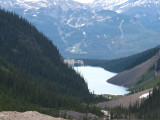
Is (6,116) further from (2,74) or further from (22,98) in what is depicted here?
(2,74)

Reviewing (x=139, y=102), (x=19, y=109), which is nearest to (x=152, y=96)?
(x=139, y=102)

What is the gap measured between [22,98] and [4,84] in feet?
58.3

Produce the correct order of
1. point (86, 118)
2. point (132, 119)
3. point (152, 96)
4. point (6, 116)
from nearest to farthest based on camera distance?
point (6, 116), point (86, 118), point (132, 119), point (152, 96)

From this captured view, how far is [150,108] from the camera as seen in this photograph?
176 metres

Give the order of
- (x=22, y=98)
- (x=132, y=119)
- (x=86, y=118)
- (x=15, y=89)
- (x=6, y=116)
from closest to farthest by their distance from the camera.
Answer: (x=6, y=116)
(x=86, y=118)
(x=132, y=119)
(x=22, y=98)
(x=15, y=89)

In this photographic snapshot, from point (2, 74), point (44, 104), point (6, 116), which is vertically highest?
point (2, 74)

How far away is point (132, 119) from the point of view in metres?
144

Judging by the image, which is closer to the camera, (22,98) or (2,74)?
(22,98)

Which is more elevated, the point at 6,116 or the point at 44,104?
the point at 44,104

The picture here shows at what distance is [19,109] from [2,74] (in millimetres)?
57131

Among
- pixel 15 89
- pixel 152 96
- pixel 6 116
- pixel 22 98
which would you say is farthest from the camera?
pixel 152 96

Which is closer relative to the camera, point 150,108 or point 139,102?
point 150,108

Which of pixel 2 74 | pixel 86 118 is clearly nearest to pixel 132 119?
pixel 86 118

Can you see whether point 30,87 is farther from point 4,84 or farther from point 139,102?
point 139,102
